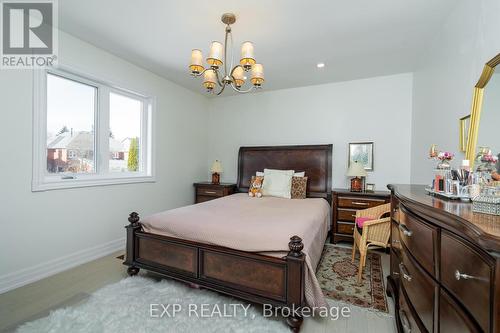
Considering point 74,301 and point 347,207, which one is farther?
point 347,207

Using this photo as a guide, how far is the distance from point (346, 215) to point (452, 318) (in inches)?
104

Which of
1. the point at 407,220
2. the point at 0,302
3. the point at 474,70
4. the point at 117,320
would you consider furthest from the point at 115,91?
the point at 474,70

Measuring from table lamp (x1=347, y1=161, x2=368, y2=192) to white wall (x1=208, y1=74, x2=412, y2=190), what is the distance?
11.5 inches

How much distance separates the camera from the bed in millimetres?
1650

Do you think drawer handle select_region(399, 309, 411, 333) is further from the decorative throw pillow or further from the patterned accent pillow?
the decorative throw pillow

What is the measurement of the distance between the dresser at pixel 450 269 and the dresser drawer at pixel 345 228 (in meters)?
2.05

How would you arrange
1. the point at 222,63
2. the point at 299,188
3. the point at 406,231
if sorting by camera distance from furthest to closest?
the point at 299,188, the point at 222,63, the point at 406,231

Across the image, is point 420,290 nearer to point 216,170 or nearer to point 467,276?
point 467,276

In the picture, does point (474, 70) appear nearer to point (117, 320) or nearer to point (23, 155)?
point (117, 320)

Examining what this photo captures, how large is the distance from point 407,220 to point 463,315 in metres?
0.63

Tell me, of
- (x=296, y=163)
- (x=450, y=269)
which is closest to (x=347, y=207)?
(x=296, y=163)

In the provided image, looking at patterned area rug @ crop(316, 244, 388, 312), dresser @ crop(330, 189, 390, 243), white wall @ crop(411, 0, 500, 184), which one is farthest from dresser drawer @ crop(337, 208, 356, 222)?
white wall @ crop(411, 0, 500, 184)

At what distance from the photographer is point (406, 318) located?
4.43 ft

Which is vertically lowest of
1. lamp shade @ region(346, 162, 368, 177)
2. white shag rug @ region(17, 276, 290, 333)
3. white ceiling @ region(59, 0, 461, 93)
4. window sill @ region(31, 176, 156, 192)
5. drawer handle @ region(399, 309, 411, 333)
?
white shag rug @ region(17, 276, 290, 333)
